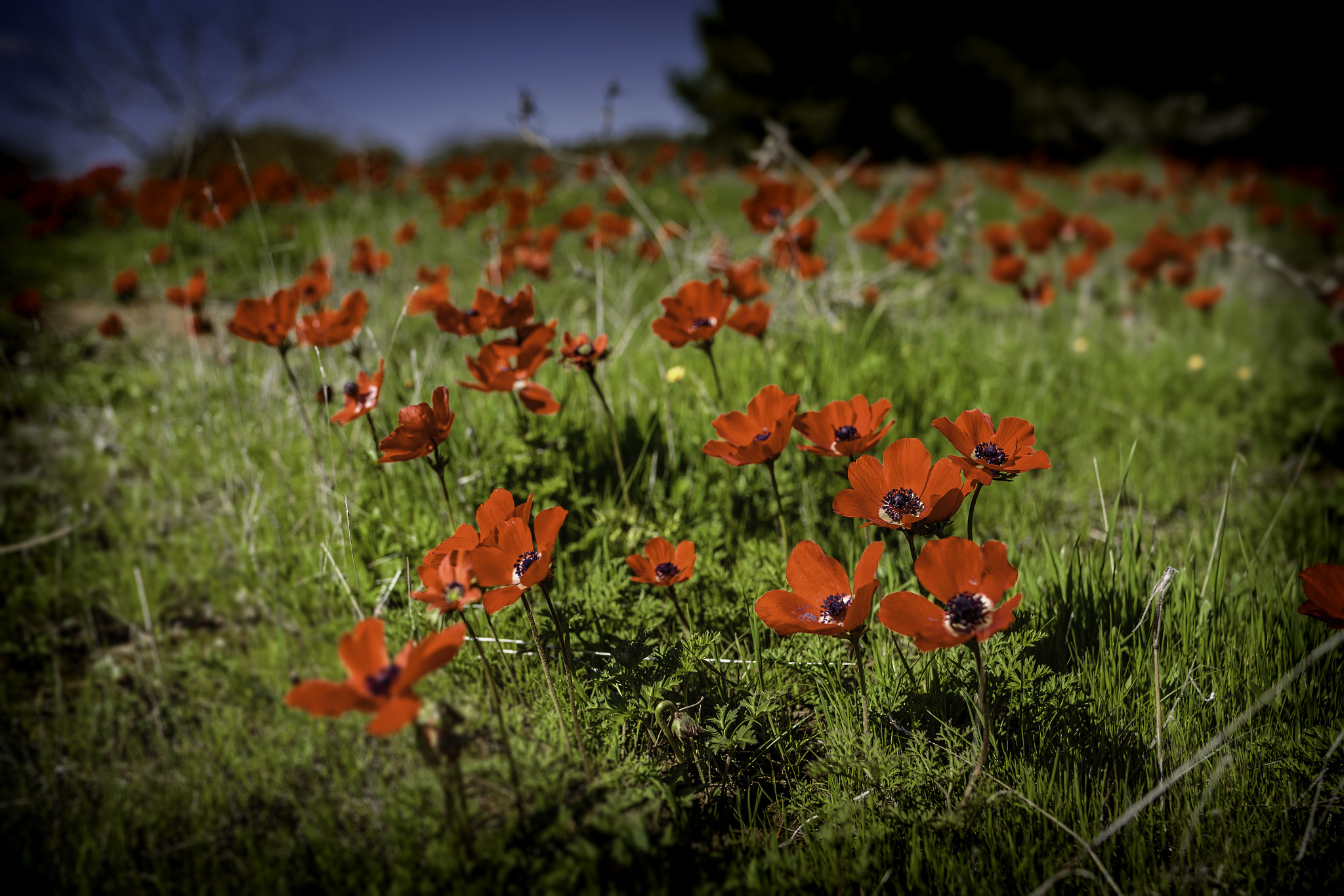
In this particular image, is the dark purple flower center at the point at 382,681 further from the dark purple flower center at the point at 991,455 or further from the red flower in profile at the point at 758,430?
the dark purple flower center at the point at 991,455

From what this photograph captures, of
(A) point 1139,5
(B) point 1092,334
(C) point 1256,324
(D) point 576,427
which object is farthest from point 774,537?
(A) point 1139,5

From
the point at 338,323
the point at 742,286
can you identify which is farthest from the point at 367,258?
the point at 742,286

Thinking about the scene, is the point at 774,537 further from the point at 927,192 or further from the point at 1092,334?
the point at 927,192

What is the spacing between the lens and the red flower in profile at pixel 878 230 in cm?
399

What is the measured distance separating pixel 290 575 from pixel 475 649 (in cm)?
83

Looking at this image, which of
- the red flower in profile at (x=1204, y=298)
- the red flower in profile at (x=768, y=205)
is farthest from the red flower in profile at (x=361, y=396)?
the red flower in profile at (x=1204, y=298)

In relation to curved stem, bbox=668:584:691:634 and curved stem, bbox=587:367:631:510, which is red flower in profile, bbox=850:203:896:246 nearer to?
curved stem, bbox=587:367:631:510

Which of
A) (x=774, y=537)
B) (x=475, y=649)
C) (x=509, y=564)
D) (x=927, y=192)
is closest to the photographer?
(x=509, y=564)

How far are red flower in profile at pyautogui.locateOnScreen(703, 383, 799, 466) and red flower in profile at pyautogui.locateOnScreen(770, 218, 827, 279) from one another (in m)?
1.27

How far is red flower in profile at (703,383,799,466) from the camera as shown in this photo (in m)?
1.24

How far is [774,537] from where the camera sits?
5.88 feet

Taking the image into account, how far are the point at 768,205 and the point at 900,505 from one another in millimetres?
1681

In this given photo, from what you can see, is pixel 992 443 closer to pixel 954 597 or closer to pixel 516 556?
pixel 954 597

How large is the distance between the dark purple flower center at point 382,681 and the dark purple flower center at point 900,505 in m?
0.81
